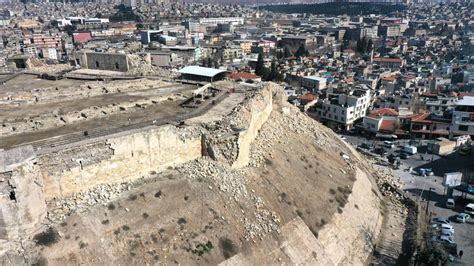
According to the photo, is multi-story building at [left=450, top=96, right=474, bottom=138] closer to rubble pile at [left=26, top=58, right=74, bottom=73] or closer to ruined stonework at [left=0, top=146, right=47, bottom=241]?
ruined stonework at [left=0, top=146, right=47, bottom=241]

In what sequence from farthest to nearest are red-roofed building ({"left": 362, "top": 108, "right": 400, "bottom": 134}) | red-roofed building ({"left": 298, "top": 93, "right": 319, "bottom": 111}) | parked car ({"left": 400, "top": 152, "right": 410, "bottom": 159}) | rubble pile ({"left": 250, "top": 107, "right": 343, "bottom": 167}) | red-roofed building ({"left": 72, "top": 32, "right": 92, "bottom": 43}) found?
red-roofed building ({"left": 72, "top": 32, "right": 92, "bottom": 43}) < red-roofed building ({"left": 298, "top": 93, "right": 319, "bottom": 111}) < red-roofed building ({"left": 362, "top": 108, "right": 400, "bottom": 134}) < parked car ({"left": 400, "top": 152, "right": 410, "bottom": 159}) < rubble pile ({"left": 250, "top": 107, "right": 343, "bottom": 167})

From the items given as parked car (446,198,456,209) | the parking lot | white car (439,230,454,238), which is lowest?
the parking lot

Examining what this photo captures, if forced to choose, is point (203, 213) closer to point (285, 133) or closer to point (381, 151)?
point (285, 133)

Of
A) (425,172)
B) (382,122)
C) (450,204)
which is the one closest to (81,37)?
(382,122)

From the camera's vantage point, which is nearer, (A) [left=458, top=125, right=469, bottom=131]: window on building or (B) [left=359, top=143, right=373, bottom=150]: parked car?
(B) [left=359, top=143, right=373, bottom=150]: parked car

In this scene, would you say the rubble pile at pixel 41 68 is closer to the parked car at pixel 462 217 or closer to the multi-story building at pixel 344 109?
the multi-story building at pixel 344 109

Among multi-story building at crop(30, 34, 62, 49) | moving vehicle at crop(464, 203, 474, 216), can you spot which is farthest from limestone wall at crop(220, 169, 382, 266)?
multi-story building at crop(30, 34, 62, 49)
